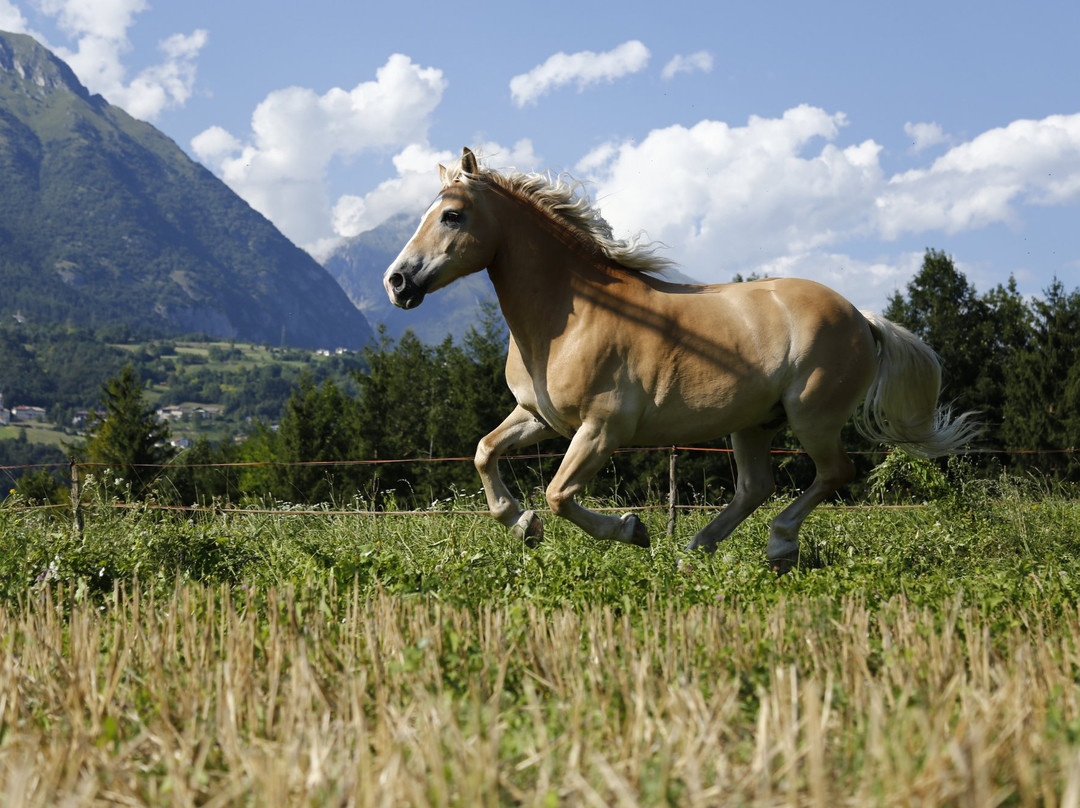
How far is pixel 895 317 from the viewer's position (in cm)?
3484

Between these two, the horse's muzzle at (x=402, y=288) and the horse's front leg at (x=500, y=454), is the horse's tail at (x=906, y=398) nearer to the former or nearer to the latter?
the horse's front leg at (x=500, y=454)

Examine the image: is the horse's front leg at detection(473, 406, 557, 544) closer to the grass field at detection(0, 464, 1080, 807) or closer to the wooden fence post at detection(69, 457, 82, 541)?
the grass field at detection(0, 464, 1080, 807)

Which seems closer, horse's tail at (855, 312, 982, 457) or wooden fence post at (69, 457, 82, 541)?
horse's tail at (855, 312, 982, 457)

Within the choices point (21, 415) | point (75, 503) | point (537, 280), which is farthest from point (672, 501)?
point (21, 415)

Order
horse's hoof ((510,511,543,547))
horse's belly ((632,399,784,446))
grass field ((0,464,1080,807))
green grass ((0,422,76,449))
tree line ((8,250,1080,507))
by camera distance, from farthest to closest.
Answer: green grass ((0,422,76,449)), tree line ((8,250,1080,507)), horse's hoof ((510,511,543,547)), horse's belly ((632,399,784,446)), grass field ((0,464,1080,807))

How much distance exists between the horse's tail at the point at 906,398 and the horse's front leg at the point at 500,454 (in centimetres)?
217

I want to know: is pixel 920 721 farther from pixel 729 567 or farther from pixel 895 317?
pixel 895 317

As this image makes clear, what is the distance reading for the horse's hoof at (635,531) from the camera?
6.39 meters

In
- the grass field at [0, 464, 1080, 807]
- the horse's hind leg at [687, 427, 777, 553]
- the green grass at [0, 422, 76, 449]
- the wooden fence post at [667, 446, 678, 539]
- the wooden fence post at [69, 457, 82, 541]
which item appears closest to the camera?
the grass field at [0, 464, 1080, 807]

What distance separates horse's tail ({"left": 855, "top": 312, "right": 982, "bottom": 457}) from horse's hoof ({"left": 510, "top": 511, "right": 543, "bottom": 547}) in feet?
7.30

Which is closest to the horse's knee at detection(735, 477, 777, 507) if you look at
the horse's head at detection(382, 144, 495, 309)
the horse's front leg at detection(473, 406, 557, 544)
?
the horse's front leg at detection(473, 406, 557, 544)

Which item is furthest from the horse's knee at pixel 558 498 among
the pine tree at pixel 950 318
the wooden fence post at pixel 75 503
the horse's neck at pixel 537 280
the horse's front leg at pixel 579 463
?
the pine tree at pixel 950 318

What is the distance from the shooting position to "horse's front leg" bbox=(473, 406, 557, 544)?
6.59m

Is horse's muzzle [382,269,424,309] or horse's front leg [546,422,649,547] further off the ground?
horse's muzzle [382,269,424,309]
